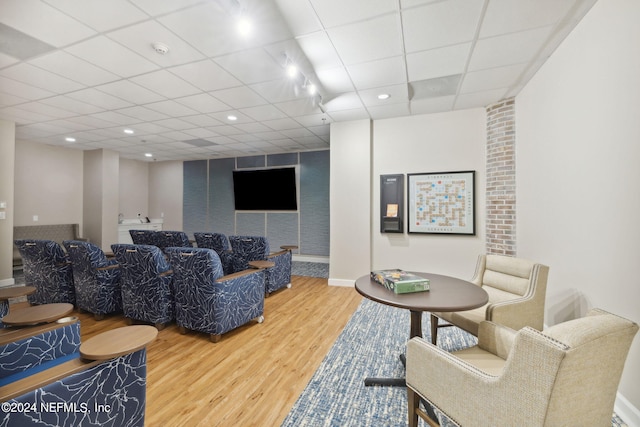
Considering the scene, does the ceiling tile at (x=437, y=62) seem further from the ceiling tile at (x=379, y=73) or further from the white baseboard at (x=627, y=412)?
the white baseboard at (x=627, y=412)

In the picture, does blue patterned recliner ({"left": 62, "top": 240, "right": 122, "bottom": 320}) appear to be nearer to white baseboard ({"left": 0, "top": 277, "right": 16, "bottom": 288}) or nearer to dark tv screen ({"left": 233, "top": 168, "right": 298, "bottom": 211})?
white baseboard ({"left": 0, "top": 277, "right": 16, "bottom": 288})

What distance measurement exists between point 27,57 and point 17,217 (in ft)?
16.6

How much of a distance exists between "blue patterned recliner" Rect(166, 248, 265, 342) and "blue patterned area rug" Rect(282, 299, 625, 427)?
107 cm

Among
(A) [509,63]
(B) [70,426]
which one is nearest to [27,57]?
(B) [70,426]

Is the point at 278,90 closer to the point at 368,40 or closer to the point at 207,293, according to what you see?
the point at 368,40

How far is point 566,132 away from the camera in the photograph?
7.77 feet

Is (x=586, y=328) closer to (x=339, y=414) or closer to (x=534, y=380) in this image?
(x=534, y=380)

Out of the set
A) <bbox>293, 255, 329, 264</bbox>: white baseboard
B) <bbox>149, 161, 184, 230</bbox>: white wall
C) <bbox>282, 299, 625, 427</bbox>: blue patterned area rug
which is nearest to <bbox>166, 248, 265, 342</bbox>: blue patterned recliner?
<bbox>282, 299, 625, 427</bbox>: blue patterned area rug

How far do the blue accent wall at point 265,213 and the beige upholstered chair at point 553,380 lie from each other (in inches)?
226

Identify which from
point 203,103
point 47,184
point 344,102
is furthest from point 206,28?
point 47,184

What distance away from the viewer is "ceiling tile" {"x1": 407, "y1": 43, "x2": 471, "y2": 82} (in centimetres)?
262

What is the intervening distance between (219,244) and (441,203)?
3523 mm

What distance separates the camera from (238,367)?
2.25 metres

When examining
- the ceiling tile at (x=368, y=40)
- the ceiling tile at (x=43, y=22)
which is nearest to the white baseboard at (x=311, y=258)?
the ceiling tile at (x=368, y=40)
